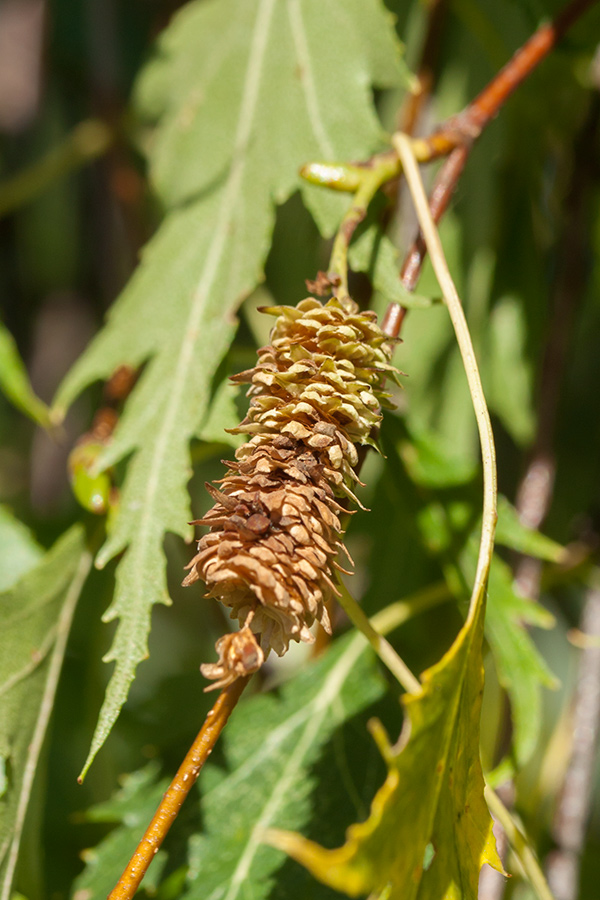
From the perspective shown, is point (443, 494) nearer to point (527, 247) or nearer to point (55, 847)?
point (527, 247)

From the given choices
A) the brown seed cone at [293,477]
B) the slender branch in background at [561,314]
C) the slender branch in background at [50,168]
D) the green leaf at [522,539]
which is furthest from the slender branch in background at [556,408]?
the slender branch in background at [50,168]

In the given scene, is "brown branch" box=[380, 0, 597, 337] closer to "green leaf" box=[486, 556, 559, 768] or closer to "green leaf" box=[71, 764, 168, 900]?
"green leaf" box=[486, 556, 559, 768]

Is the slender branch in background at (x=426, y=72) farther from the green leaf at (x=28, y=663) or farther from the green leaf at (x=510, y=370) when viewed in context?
the green leaf at (x=28, y=663)

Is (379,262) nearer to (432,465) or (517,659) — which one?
(432,465)

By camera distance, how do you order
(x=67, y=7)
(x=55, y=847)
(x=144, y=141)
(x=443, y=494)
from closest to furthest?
(x=443, y=494) → (x=55, y=847) → (x=144, y=141) → (x=67, y=7)

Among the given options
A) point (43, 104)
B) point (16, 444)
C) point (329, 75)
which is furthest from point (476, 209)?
point (16, 444)

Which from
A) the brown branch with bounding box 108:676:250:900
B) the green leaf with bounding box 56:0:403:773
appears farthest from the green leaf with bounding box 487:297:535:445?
the brown branch with bounding box 108:676:250:900
